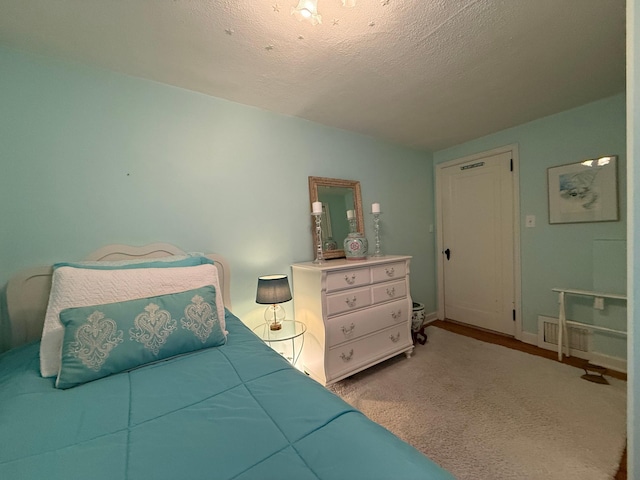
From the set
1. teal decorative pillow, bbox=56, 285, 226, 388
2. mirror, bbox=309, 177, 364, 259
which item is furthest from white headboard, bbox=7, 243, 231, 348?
mirror, bbox=309, 177, 364, 259

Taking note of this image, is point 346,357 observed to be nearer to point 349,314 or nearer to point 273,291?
point 349,314

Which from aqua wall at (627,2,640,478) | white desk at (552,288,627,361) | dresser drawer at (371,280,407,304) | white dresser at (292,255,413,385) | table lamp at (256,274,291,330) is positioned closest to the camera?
aqua wall at (627,2,640,478)

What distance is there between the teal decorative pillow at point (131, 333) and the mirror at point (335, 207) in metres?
1.33

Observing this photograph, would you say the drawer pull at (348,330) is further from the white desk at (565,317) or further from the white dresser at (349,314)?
the white desk at (565,317)

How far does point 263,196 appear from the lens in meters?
2.02

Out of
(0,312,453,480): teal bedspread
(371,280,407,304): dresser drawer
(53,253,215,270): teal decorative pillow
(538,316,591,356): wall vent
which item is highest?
(53,253,215,270): teal decorative pillow

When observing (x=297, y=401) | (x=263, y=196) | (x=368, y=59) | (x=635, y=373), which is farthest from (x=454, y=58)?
(x=297, y=401)

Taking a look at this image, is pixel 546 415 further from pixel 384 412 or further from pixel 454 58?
pixel 454 58

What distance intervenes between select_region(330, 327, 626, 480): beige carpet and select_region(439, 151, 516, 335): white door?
2.18ft

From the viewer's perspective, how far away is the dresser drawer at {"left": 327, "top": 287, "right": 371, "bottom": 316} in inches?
72.9

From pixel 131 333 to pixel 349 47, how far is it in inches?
70.7

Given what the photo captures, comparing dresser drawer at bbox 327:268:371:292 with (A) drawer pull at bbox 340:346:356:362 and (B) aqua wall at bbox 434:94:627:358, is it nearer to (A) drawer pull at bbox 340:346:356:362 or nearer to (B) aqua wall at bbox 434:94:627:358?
(A) drawer pull at bbox 340:346:356:362

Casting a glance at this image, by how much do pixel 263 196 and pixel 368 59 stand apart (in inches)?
47.2

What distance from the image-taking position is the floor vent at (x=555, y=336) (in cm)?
219
